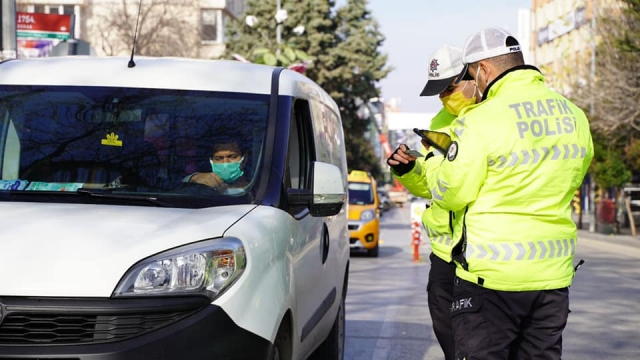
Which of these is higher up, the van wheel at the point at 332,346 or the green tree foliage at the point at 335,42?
the green tree foliage at the point at 335,42

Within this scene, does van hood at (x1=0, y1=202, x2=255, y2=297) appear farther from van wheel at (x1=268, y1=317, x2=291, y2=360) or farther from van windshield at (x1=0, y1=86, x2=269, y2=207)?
van wheel at (x1=268, y1=317, x2=291, y2=360)

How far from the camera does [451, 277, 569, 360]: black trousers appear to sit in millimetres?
4176

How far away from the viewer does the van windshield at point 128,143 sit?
204 inches

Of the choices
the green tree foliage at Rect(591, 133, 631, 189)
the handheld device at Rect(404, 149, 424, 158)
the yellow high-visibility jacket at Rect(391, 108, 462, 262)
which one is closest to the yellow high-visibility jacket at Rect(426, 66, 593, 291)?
the handheld device at Rect(404, 149, 424, 158)

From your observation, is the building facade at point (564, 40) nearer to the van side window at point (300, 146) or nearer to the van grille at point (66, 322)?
the van side window at point (300, 146)

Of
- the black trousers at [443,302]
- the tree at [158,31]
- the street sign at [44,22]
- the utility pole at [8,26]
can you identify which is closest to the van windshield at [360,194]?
the street sign at [44,22]

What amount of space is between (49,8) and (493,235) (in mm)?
66845

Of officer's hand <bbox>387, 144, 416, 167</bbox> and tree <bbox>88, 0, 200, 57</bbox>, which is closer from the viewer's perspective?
officer's hand <bbox>387, 144, 416, 167</bbox>

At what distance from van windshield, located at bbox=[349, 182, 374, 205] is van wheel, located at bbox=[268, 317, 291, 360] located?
19775mm

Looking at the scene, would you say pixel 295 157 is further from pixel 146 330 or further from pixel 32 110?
pixel 146 330

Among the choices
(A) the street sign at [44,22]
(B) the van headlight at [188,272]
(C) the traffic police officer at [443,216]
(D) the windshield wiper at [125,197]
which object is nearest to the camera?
(B) the van headlight at [188,272]

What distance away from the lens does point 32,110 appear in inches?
223

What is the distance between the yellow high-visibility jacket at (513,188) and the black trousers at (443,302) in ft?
4.66

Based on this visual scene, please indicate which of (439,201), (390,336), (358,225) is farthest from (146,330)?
(358,225)
